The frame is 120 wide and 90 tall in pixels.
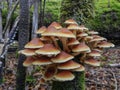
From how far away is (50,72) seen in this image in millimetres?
2457

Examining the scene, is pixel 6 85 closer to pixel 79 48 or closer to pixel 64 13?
pixel 64 13

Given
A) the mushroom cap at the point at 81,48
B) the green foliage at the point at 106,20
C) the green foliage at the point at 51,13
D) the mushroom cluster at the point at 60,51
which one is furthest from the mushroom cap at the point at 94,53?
the green foliage at the point at 106,20

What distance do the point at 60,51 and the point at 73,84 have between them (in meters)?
0.51

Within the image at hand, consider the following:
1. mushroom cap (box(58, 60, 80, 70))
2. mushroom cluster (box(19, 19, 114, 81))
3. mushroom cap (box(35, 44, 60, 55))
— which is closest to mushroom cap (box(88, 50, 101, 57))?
mushroom cluster (box(19, 19, 114, 81))

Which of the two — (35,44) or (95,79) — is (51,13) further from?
(35,44)

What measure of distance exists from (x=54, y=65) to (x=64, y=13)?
733 mm

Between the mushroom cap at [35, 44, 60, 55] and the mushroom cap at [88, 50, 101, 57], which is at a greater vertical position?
the mushroom cap at [35, 44, 60, 55]

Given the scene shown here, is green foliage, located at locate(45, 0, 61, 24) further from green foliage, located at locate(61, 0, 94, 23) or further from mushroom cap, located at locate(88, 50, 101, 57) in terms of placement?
mushroom cap, located at locate(88, 50, 101, 57)

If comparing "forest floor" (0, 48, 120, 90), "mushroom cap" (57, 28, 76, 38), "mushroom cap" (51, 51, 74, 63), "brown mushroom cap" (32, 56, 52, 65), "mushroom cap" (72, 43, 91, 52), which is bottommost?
"forest floor" (0, 48, 120, 90)

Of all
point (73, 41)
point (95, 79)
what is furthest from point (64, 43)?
point (95, 79)

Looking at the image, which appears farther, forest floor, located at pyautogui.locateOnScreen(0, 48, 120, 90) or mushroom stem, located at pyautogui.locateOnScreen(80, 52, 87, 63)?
forest floor, located at pyautogui.locateOnScreen(0, 48, 120, 90)

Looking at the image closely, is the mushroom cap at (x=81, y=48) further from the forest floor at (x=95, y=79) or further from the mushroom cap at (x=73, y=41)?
the forest floor at (x=95, y=79)

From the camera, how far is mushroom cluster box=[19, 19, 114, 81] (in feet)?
7.42

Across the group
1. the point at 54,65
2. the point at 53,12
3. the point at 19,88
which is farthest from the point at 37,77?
the point at 53,12
